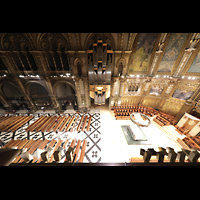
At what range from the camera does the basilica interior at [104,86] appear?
6.37m

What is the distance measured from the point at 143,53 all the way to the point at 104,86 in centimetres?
572

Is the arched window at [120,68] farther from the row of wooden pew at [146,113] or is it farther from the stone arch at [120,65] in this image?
the row of wooden pew at [146,113]

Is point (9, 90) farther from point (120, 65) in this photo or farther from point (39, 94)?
point (120, 65)

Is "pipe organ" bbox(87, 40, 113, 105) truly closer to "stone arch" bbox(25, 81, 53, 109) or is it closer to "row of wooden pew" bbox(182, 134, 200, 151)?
"stone arch" bbox(25, 81, 53, 109)

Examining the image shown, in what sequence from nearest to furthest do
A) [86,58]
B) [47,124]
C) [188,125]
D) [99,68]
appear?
[99,68] < [47,124] < [188,125] < [86,58]

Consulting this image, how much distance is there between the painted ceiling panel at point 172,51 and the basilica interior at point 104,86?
0.07 m

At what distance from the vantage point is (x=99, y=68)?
690 cm

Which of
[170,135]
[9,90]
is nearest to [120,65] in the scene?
[170,135]

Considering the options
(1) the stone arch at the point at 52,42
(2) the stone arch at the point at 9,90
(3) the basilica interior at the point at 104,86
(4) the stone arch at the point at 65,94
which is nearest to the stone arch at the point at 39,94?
(3) the basilica interior at the point at 104,86
